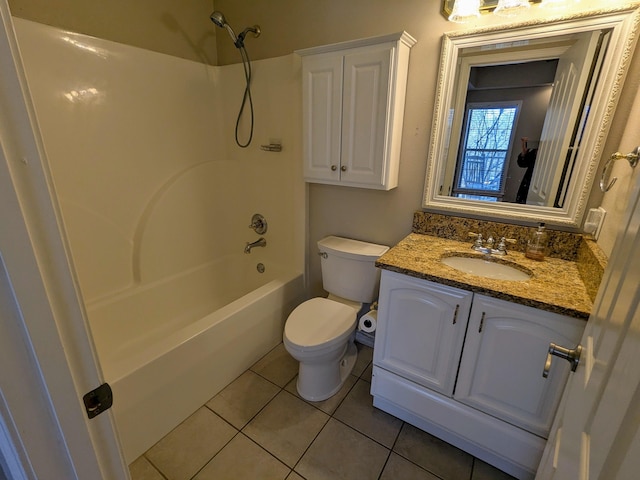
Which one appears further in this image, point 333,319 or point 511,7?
point 333,319

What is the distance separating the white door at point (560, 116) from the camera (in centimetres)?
125

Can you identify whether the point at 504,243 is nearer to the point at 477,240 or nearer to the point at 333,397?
the point at 477,240

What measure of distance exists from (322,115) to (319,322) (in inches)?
46.4

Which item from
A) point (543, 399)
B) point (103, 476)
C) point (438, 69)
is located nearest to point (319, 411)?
point (543, 399)

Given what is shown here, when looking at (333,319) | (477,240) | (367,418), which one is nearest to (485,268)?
(477,240)

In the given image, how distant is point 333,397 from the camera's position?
167cm

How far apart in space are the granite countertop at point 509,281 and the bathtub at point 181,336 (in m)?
A: 0.95

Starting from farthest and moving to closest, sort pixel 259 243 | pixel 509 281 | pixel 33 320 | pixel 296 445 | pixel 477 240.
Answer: pixel 259 243
pixel 477 240
pixel 296 445
pixel 509 281
pixel 33 320

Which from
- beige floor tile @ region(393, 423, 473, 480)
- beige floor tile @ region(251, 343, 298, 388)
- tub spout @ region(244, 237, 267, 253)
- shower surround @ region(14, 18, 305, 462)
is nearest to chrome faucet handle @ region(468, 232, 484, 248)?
beige floor tile @ region(393, 423, 473, 480)

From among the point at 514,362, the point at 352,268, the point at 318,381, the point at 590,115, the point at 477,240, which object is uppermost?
the point at 590,115

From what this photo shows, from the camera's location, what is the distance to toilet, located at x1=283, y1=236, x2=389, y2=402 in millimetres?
1538

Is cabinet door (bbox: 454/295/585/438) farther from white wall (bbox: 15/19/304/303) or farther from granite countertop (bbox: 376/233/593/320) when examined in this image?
white wall (bbox: 15/19/304/303)

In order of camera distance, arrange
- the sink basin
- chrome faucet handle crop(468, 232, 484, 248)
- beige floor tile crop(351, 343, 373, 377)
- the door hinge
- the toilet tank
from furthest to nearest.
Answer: beige floor tile crop(351, 343, 373, 377) < the toilet tank < chrome faucet handle crop(468, 232, 484, 248) < the sink basin < the door hinge

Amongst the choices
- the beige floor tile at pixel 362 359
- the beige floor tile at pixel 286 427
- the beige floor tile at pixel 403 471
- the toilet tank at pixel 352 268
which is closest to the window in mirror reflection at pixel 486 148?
the toilet tank at pixel 352 268
